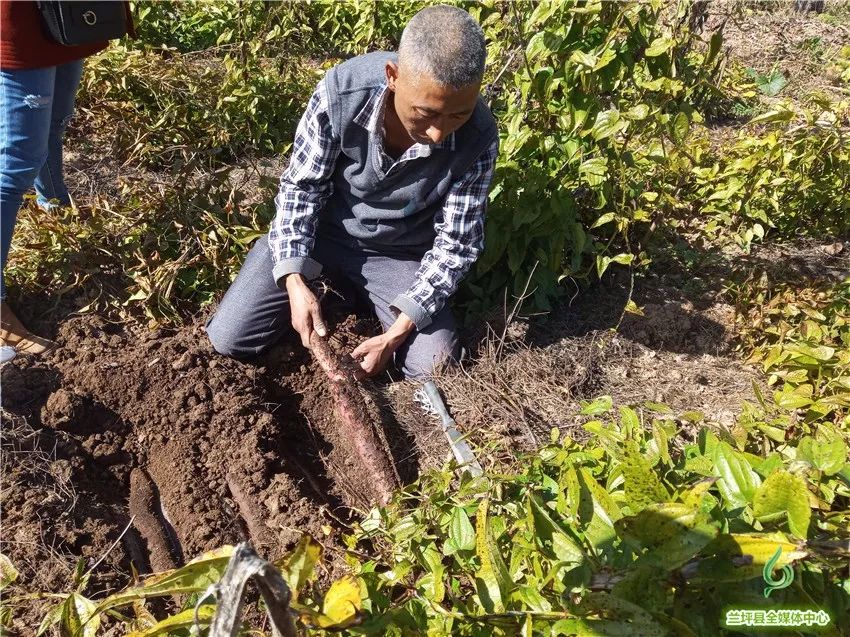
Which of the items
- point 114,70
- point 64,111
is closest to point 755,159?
point 64,111

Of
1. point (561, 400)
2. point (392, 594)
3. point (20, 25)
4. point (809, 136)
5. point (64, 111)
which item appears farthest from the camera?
point (809, 136)

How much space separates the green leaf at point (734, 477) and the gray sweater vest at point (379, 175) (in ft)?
4.40

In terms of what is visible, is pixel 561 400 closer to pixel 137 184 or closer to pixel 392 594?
pixel 392 594

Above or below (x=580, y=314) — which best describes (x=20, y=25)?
above

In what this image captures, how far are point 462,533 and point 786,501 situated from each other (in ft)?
2.23

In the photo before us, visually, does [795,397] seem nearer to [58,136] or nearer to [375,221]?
[375,221]

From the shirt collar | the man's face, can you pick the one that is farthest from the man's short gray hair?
the shirt collar

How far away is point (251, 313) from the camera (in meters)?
2.54

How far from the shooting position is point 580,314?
9.52 ft

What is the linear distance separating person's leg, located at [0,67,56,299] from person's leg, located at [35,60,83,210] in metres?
0.25

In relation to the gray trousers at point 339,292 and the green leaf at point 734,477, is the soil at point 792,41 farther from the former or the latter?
the green leaf at point 734,477

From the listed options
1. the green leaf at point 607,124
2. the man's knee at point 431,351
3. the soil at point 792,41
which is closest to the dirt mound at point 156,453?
the man's knee at point 431,351

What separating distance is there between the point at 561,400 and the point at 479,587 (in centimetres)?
120

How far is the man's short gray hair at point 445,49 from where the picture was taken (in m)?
1.94
